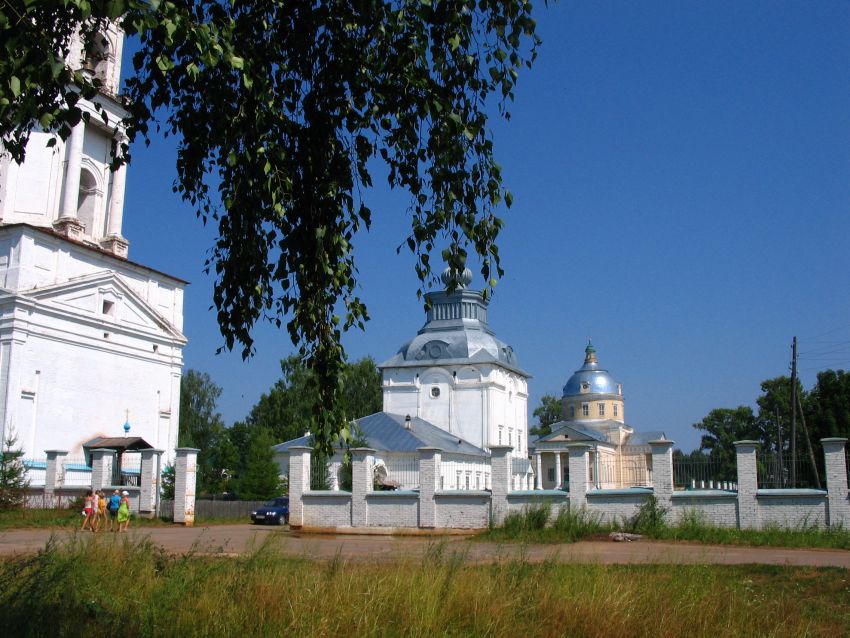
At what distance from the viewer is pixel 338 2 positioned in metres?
4.56

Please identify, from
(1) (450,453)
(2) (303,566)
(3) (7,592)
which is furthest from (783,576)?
(1) (450,453)

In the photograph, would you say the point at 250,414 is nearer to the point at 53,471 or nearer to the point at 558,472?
the point at 558,472

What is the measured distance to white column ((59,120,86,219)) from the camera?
97.6 feet

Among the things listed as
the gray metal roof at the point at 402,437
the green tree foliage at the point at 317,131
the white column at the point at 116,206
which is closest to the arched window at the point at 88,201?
the white column at the point at 116,206

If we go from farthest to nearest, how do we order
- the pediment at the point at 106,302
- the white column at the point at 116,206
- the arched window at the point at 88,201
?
the white column at the point at 116,206
the arched window at the point at 88,201
the pediment at the point at 106,302

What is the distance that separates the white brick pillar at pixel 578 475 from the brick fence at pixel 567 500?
0.07 feet

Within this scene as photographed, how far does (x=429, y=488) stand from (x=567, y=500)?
331 centimetres

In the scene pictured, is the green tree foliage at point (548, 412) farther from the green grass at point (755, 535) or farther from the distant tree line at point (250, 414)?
the green grass at point (755, 535)

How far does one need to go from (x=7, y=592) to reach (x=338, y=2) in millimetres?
5091

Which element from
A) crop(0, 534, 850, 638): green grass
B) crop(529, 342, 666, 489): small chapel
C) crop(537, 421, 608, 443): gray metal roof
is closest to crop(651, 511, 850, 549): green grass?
crop(0, 534, 850, 638): green grass

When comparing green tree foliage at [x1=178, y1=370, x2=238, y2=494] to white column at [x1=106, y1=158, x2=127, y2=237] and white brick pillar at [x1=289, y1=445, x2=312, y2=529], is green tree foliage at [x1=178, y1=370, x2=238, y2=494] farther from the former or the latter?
white brick pillar at [x1=289, y1=445, x2=312, y2=529]

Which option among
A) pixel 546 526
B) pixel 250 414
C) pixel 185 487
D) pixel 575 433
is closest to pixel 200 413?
pixel 250 414

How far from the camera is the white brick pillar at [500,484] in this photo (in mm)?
18969

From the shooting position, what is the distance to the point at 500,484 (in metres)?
19.1
